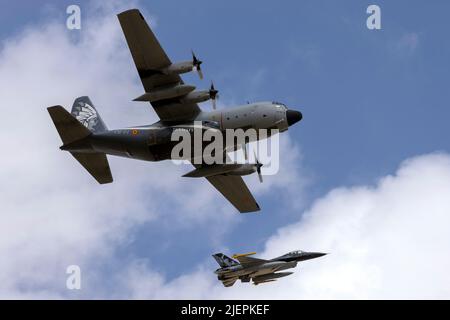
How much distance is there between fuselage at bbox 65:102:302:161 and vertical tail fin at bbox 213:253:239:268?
17.2 meters

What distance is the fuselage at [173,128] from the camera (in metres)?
40.1

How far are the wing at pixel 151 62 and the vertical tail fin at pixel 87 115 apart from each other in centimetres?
483

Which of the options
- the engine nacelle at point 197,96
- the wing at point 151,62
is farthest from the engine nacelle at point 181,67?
the engine nacelle at point 197,96

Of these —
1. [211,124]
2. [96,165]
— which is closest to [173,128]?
[211,124]

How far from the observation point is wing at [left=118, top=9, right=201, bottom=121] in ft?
123

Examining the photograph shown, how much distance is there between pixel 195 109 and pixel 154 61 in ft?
13.5

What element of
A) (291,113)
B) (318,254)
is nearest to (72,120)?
(291,113)

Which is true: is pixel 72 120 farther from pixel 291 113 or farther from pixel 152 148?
pixel 291 113

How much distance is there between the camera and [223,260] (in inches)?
2205

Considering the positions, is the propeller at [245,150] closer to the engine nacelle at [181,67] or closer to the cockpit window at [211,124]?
the cockpit window at [211,124]

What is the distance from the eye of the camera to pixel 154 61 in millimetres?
38844

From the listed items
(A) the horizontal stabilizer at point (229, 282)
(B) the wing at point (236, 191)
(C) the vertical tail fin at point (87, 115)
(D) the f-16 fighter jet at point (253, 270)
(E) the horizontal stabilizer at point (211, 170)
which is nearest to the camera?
(E) the horizontal stabilizer at point (211, 170)

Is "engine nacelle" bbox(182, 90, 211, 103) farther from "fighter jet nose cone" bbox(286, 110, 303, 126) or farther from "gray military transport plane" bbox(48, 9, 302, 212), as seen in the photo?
"fighter jet nose cone" bbox(286, 110, 303, 126)

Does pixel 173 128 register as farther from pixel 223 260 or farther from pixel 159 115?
pixel 223 260
